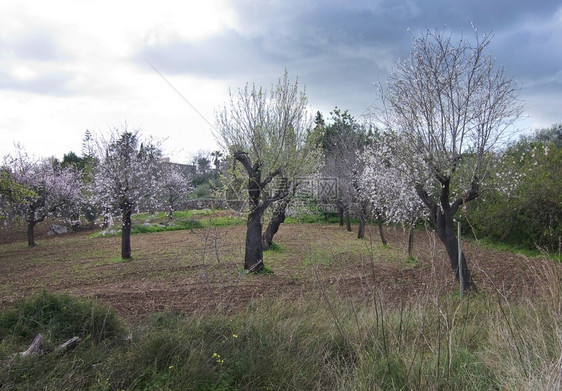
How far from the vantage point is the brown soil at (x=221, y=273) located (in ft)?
18.6

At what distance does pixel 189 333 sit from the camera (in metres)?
3.66

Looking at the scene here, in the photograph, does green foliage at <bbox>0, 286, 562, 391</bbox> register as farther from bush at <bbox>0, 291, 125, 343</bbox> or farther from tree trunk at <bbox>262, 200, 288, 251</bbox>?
tree trunk at <bbox>262, 200, 288, 251</bbox>

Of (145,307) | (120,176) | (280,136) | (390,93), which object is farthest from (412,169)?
(120,176)

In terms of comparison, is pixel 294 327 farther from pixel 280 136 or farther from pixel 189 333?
pixel 280 136

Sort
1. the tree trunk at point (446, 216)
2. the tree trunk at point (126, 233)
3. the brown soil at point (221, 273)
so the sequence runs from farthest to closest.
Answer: the tree trunk at point (126, 233) < the tree trunk at point (446, 216) < the brown soil at point (221, 273)

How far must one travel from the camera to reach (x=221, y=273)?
725 centimetres

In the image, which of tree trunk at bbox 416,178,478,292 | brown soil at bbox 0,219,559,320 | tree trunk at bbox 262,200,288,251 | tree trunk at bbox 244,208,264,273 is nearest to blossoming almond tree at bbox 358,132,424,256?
brown soil at bbox 0,219,559,320

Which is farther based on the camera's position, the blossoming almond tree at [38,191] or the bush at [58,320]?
the blossoming almond tree at [38,191]

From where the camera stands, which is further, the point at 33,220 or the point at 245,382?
the point at 33,220

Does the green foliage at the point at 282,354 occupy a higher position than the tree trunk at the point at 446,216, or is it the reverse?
the tree trunk at the point at 446,216

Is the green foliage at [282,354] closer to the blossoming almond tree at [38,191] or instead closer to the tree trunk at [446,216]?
the tree trunk at [446,216]

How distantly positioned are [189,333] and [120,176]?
1052 centimetres

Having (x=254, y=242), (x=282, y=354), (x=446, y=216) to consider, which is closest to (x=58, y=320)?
(x=282, y=354)

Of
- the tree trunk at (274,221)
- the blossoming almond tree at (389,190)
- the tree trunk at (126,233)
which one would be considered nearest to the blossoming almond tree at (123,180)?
the tree trunk at (126,233)
